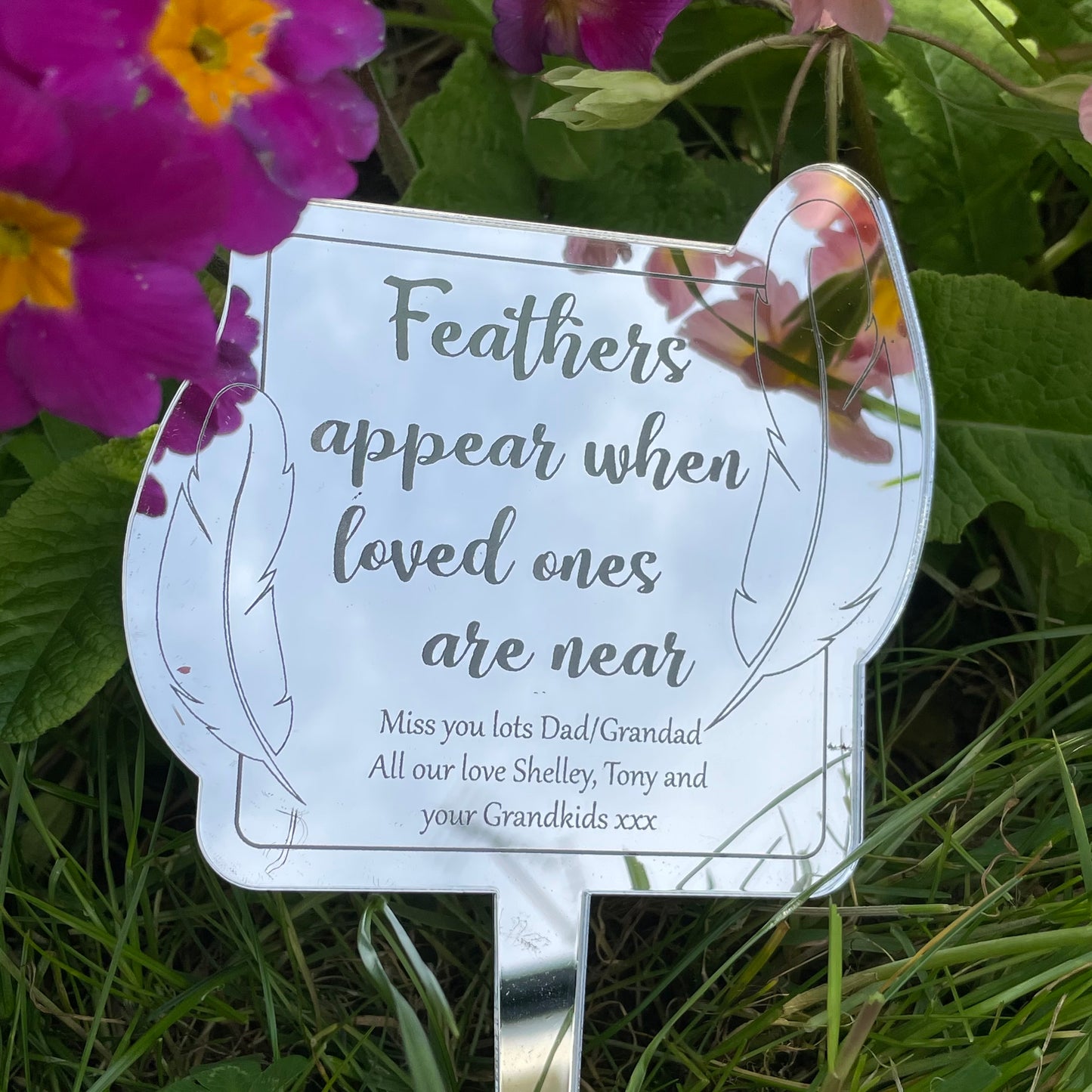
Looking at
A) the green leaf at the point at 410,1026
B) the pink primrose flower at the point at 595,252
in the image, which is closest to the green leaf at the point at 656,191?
the pink primrose flower at the point at 595,252

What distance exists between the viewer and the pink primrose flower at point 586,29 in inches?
27.9

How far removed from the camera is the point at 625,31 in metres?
0.72

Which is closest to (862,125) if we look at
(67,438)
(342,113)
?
(342,113)

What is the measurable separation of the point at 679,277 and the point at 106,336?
14.1 inches

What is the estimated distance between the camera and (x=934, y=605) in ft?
3.11

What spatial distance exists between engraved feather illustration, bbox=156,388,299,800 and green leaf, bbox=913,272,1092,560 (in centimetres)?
53

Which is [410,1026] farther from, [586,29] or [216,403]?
[586,29]

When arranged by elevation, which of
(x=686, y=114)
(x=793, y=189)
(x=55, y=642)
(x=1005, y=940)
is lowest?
(x=55, y=642)

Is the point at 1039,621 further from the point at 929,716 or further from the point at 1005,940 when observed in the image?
the point at 1005,940

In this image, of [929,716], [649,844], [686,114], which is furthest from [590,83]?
[929,716]

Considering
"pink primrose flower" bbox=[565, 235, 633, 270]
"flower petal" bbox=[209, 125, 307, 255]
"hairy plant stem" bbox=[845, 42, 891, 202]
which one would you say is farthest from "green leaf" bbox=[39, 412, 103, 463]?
"hairy plant stem" bbox=[845, 42, 891, 202]

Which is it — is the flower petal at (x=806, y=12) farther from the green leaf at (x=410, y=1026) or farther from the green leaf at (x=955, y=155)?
the green leaf at (x=410, y=1026)

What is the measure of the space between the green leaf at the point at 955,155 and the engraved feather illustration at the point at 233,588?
66 centimetres

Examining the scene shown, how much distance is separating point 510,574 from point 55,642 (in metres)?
0.35
